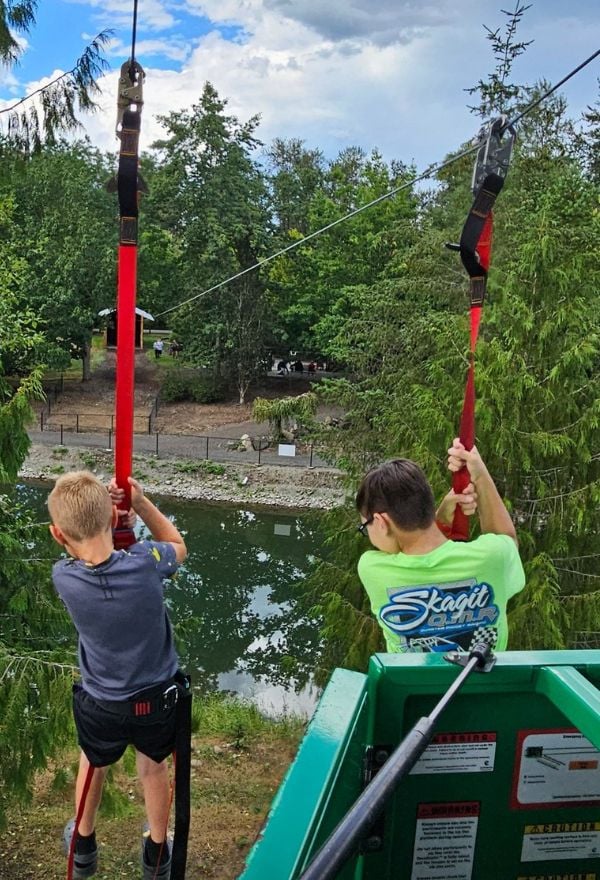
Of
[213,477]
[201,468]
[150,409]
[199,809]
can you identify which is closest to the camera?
[199,809]

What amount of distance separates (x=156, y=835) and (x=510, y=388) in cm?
536

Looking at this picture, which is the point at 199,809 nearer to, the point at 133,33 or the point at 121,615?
the point at 121,615

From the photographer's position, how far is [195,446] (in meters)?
26.2

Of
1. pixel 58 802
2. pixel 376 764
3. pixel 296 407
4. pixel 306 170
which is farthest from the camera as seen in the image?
pixel 306 170

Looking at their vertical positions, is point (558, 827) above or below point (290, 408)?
below

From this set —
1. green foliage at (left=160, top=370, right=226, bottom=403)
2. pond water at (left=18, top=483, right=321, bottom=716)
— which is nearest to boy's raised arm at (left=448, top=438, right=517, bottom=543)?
pond water at (left=18, top=483, right=321, bottom=716)

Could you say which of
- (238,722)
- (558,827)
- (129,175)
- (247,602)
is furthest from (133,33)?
(247,602)

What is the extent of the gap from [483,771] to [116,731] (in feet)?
3.96

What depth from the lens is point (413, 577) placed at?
2.21 metres

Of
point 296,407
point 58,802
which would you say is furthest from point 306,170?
point 58,802

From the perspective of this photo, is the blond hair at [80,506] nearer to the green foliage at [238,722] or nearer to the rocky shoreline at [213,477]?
the green foliage at [238,722]

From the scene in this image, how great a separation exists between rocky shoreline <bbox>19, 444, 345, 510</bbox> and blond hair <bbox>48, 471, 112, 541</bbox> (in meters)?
19.2

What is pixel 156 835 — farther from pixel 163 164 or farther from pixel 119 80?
pixel 163 164

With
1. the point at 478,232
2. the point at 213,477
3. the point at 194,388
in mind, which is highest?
the point at 194,388
